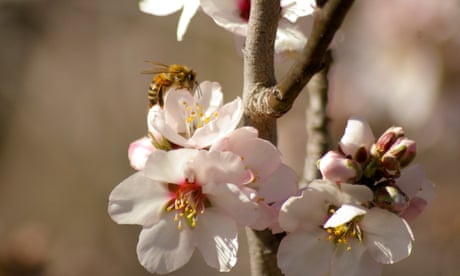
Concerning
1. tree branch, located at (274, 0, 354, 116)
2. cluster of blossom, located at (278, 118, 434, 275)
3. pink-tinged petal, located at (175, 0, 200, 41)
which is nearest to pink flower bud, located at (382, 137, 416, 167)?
cluster of blossom, located at (278, 118, 434, 275)

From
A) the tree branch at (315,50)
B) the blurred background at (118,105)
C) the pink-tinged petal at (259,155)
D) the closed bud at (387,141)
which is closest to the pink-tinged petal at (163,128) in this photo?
the pink-tinged petal at (259,155)

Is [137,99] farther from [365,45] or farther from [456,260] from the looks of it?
[456,260]

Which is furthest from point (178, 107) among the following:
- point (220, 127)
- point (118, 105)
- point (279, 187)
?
point (118, 105)

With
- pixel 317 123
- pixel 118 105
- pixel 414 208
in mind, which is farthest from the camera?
pixel 118 105

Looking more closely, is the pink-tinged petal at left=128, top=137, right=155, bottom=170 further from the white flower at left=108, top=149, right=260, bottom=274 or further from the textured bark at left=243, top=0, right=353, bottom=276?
the textured bark at left=243, top=0, right=353, bottom=276

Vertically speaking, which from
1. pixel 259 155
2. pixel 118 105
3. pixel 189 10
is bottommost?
pixel 118 105

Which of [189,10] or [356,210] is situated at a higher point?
[189,10]

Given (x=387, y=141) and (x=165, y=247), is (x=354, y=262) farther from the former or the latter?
(x=165, y=247)
